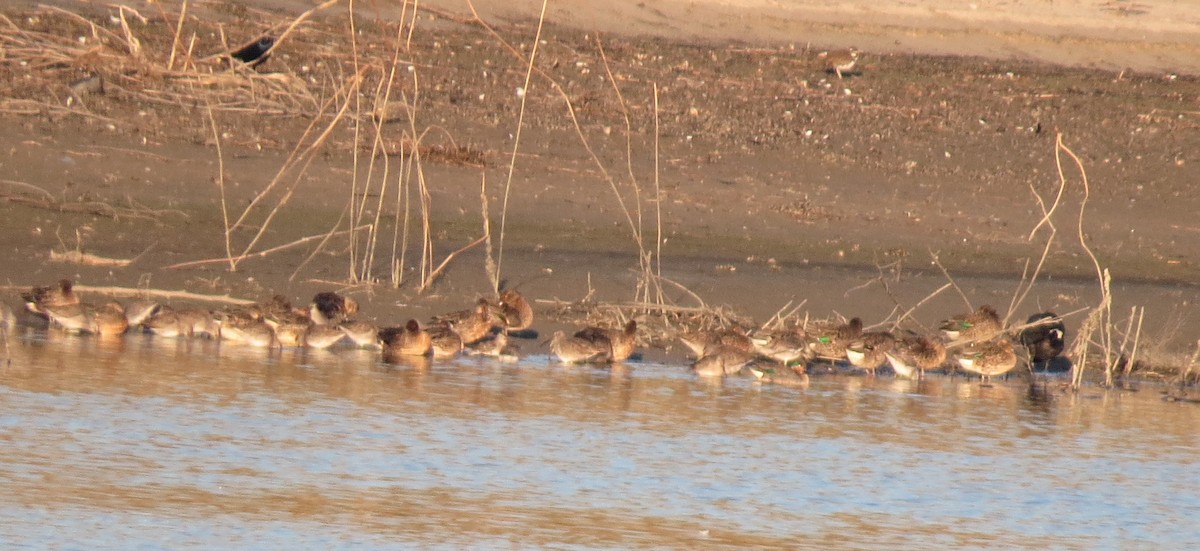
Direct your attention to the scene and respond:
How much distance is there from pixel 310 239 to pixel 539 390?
8.64 ft

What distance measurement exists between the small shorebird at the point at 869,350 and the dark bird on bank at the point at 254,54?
6.97 metres

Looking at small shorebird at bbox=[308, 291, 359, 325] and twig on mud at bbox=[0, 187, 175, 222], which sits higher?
twig on mud at bbox=[0, 187, 175, 222]

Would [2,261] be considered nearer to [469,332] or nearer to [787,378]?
[469,332]

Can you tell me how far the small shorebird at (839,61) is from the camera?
17656 mm

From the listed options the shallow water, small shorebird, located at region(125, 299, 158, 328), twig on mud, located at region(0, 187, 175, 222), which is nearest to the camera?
the shallow water

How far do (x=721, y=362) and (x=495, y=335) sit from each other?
1.43 meters

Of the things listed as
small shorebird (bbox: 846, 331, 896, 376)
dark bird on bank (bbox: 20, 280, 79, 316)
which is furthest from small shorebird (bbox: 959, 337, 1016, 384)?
dark bird on bank (bbox: 20, 280, 79, 316)

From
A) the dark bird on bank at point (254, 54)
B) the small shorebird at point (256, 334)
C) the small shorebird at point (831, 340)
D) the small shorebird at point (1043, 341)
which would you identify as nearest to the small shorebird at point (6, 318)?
the small shorebird at point (256, 334)

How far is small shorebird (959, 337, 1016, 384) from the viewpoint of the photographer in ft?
32.2

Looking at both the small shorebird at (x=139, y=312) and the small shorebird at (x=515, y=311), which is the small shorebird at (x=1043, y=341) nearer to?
the small shorebird at (x=515, y=311)

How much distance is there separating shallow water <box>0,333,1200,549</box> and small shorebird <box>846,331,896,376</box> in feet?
0.99

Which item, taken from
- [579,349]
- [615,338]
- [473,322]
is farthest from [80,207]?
[615,338]

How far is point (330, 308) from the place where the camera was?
9836 mm

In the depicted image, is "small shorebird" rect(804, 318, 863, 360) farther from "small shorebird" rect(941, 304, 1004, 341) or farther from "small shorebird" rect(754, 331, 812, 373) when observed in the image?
"small shorebird" rect(941, 304, 1004, 341)
